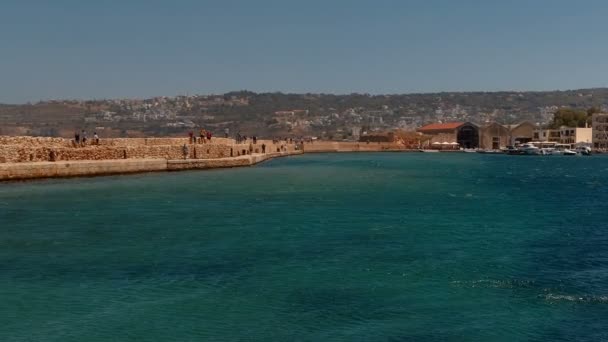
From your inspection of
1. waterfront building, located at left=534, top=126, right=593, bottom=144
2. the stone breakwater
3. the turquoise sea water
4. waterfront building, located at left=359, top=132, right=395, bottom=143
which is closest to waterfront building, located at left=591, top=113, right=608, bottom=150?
waterfront building, located at left=534, top=126, right=593, bottom=144

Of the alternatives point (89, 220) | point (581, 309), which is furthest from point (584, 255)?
point (89, 220)

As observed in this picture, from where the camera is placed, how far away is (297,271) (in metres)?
14.5

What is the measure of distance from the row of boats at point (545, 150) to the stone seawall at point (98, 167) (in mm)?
71452

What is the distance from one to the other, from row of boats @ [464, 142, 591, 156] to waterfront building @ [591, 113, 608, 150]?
8046mm

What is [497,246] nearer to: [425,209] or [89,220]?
[425,209]

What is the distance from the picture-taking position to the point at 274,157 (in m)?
83.4

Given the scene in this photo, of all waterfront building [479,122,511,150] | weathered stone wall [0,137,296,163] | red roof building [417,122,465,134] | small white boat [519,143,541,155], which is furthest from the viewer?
red roof building [417,122,465,134]

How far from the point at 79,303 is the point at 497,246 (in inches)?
419

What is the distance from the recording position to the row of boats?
4373 inches

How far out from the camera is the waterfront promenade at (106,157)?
119 ft

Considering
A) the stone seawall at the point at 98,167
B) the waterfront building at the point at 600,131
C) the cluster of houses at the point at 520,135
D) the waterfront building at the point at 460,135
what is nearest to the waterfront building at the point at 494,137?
the cluster of houses at the point at 520,135

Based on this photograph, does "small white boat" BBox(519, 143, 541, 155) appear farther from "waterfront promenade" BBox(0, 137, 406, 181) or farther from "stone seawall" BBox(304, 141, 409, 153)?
"waterfront promenade" BBox(0, 137, 406, 181)

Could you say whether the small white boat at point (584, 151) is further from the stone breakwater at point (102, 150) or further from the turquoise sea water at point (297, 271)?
the turquoise sea water at point (297, 271)

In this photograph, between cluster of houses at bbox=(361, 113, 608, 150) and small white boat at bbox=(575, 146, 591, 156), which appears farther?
cluster of houses at bbox=(361, 113, 608, 150)
